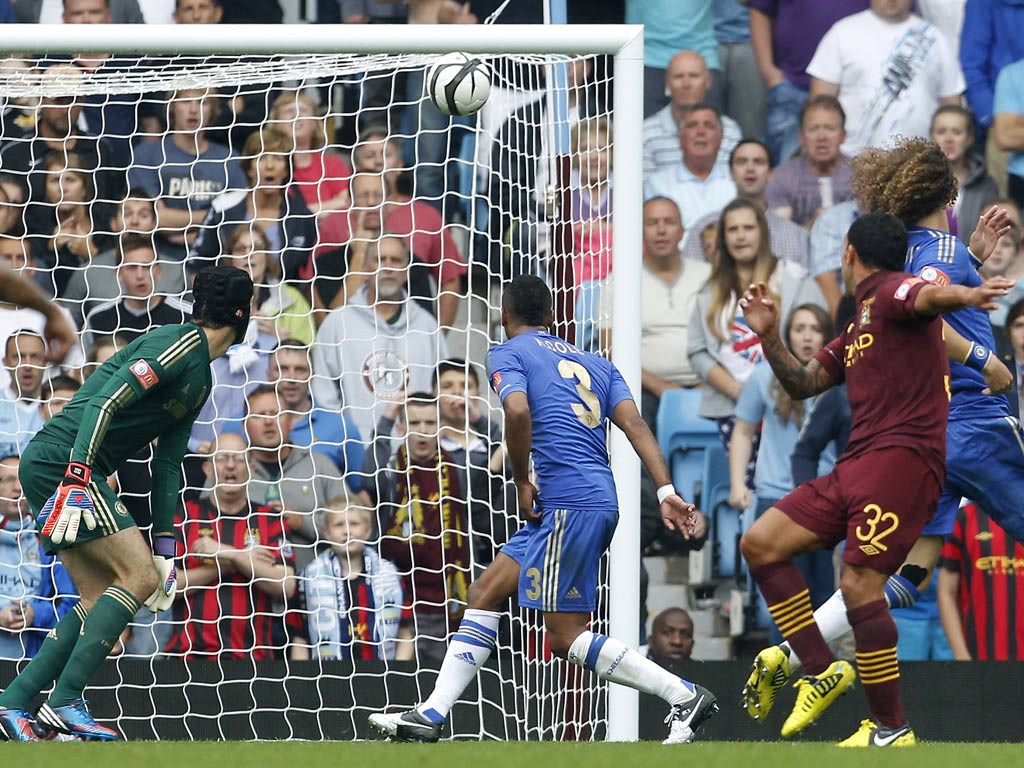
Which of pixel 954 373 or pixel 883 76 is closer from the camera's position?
pixel 954 373

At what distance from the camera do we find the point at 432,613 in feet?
27.6

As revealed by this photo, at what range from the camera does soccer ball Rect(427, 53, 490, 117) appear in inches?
268

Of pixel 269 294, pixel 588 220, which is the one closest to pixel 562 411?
pixel 588 220

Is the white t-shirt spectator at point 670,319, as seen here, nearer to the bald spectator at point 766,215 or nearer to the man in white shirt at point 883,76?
the bald spectator at point 766,215

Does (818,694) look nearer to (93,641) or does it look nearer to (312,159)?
(93,641)

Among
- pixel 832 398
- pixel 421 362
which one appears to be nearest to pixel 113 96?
pixel 421 362

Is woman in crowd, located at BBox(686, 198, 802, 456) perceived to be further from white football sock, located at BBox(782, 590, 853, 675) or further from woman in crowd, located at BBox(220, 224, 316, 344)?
white football sock, located at BBox(782, 590, 853, 675)

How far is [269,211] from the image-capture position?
28.9ft

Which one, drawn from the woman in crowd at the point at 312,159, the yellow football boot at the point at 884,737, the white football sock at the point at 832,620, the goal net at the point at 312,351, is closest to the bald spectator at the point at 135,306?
the goal net at the point at 312,351

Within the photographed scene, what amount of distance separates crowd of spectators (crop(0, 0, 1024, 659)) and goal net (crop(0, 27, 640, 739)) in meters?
0.02

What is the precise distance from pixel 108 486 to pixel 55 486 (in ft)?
0.66

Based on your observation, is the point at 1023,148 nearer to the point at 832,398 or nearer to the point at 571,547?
the point at 832,398

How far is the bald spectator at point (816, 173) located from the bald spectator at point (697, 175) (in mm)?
298

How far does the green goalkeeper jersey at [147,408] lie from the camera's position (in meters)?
5.76
